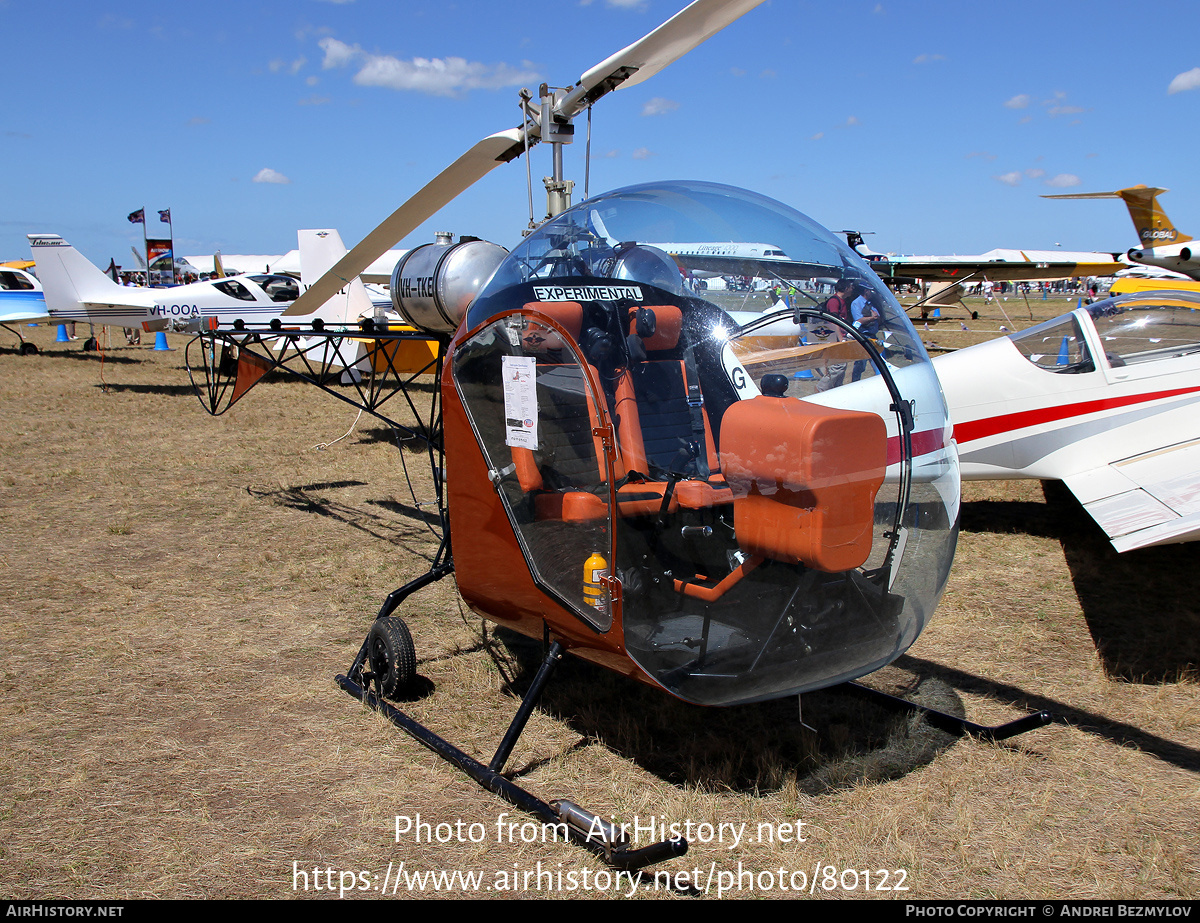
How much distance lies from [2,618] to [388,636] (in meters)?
2.83

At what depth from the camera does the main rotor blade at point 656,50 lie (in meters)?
2.88

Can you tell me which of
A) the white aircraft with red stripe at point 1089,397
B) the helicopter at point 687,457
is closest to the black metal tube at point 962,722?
the helicopter at point 687,457

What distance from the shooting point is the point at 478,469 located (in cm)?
345

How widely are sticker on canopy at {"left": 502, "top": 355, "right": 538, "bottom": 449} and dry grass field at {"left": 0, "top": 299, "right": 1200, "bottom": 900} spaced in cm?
140

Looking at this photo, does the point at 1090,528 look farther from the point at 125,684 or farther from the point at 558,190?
the point at 125,684

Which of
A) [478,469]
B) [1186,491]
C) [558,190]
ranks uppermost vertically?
[558,190]

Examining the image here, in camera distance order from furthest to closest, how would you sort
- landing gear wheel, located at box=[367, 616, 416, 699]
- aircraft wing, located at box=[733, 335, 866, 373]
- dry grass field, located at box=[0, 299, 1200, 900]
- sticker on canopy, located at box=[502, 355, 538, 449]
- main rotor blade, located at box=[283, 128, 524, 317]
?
main rotor blade, located at box=[283, 128, 524, 317]
landing gear wheel, located at box=[367, 616, 416, 699]
sticker on canopy, located at box=[502, 355, 538, 449]
aircraft wing, located at box=[733, 335, 866, 373]
dry grass field, located at box=[0, 299, 1200, 900]

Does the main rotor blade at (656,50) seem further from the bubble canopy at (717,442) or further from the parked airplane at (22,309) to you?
the parked airplane at (22,309)

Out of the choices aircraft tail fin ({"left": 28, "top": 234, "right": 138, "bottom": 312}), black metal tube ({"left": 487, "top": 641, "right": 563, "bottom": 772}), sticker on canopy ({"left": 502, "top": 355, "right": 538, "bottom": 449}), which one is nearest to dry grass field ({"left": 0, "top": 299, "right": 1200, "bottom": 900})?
black metal tube ({"left": 487, "top": 641, "right": 563, "bottom": 772})

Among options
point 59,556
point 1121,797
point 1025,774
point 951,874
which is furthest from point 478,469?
point 59,556

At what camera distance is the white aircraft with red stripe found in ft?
18.9

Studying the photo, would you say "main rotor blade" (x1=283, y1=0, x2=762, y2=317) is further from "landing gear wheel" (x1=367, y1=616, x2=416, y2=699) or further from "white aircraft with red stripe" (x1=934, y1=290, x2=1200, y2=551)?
"white aircraft with red stripe" (x1=934, y1=290, x2=1200, y2=551)

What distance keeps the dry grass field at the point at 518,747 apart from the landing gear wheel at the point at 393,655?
0.54ft

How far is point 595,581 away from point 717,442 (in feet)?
2.33
